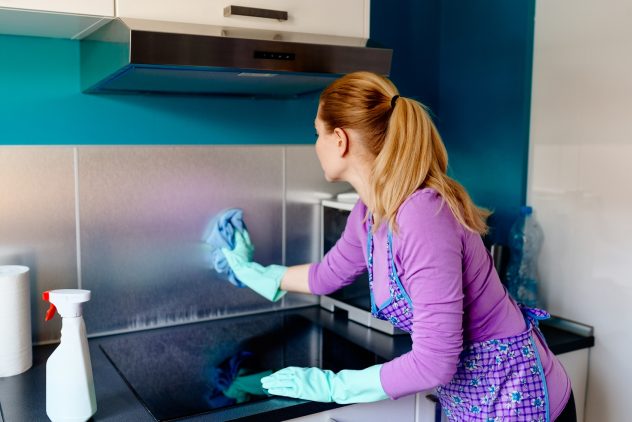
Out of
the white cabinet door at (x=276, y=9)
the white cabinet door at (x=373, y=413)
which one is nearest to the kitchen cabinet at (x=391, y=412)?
the white cabinet door at (x=373, y=413)

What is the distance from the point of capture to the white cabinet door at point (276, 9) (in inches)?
52.1

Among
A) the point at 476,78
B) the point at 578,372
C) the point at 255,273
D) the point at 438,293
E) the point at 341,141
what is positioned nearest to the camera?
the point at 438,293

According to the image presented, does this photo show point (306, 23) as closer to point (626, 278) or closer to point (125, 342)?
point (125, 342)

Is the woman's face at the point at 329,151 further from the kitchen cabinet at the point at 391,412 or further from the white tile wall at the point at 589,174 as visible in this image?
the white tile wall at the point at 589,174

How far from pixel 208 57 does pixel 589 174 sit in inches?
39.0

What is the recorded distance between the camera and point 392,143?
3.87ft

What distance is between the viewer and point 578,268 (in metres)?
1.77

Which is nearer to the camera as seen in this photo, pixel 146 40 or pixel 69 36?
pixel 146 40

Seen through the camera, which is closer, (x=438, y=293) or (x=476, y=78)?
(x=438, y=293)

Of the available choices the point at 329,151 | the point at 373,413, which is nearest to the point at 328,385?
the point at 373,413

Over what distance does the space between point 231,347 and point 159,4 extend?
78 cm

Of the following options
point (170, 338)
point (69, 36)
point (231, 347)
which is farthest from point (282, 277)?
point (69, 36)

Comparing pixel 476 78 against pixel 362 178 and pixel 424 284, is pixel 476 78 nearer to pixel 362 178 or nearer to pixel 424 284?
pixel 362 178

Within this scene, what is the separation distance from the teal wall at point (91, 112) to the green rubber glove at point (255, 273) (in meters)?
0.32
